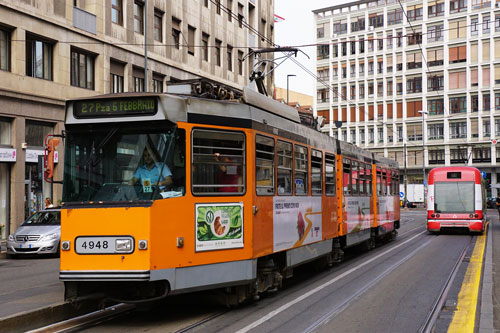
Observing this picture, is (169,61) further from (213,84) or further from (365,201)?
(213,84)

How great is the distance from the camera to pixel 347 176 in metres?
15.1

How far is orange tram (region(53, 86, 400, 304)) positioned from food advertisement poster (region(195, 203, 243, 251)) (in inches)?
0.6

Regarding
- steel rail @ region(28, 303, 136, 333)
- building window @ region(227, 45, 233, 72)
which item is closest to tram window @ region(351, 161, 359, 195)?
steel rail @ region(28, 303, 136, 333)

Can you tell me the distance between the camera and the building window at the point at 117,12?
27.1 m

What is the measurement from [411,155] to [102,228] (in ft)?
234

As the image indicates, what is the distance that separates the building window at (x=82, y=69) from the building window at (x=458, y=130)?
54.7 metres

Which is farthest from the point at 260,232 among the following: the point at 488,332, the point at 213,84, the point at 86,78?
the point at 86,78

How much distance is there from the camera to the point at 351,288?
35.7ft

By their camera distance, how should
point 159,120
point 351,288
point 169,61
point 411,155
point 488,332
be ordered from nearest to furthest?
point 488,332, point 159,120, point 351,288, point 169,61, point 411,155

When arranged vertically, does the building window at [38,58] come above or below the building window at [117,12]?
below

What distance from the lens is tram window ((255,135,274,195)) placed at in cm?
909

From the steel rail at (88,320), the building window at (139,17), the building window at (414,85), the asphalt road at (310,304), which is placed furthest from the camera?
the building window at (414,85)

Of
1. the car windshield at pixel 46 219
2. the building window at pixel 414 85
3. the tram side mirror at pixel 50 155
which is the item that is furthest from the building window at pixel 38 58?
the building window at pixel 414 85

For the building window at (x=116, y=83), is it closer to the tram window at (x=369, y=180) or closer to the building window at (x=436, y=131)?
the tram window at (x=369, y=180)
